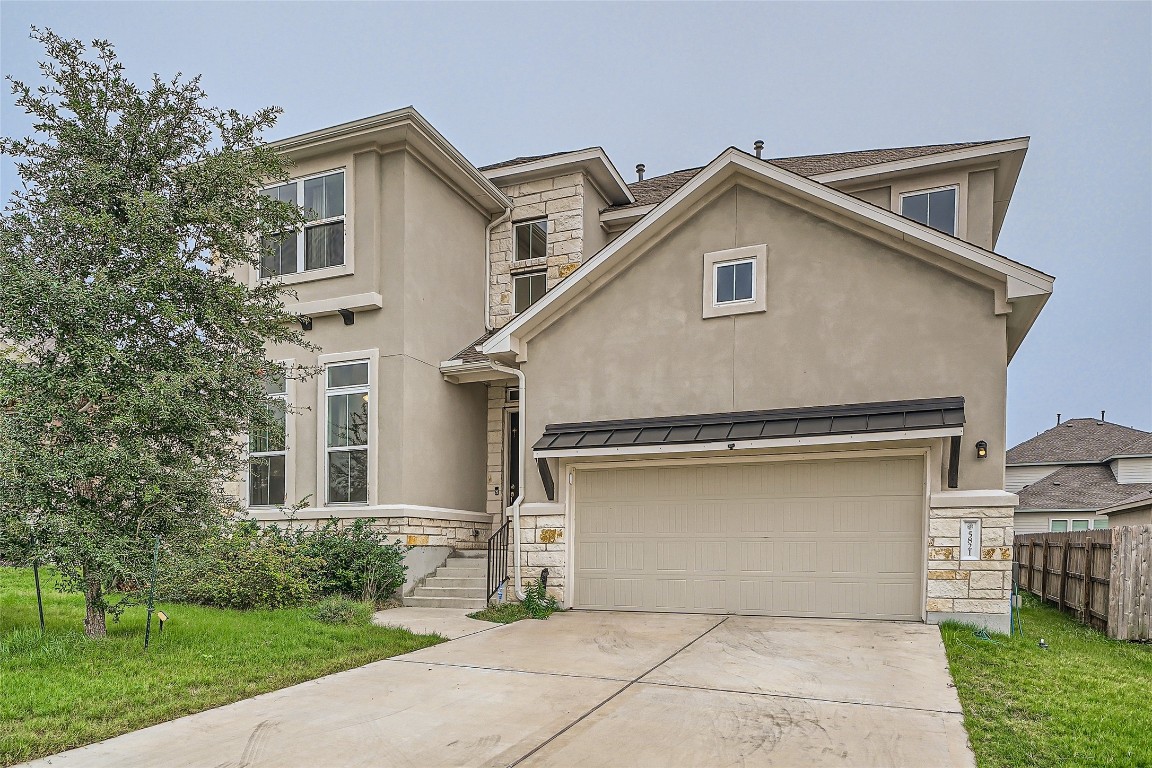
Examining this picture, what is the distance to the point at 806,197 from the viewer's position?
984cm

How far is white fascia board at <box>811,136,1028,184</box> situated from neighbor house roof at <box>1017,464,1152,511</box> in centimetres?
2040

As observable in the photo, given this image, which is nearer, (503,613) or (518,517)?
(503,613)

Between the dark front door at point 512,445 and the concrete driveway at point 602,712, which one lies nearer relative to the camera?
the concrete driveway at point 602,712

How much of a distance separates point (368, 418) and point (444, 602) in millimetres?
3126

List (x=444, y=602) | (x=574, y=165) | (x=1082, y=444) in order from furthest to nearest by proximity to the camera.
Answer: (x=1082, y=444) < (x=574, y=165) < (x=444, y=602)

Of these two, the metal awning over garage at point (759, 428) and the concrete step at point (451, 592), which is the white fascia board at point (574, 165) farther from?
the concrete step at point (451, 592)

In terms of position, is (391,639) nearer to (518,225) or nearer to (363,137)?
(363,137)

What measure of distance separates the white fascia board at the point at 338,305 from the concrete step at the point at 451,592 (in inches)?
178

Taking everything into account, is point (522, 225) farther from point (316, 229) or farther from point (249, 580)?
point (249, 580)

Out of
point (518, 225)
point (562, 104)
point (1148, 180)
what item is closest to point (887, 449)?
point (518, 225)

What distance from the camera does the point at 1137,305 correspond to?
108 m

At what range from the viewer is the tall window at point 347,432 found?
12.0 meters

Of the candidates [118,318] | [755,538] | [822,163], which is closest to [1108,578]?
[755,538]


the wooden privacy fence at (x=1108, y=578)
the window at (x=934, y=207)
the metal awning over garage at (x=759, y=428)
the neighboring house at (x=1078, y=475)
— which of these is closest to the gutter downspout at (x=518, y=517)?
the metal awning over garage at (x=759, y=428)
